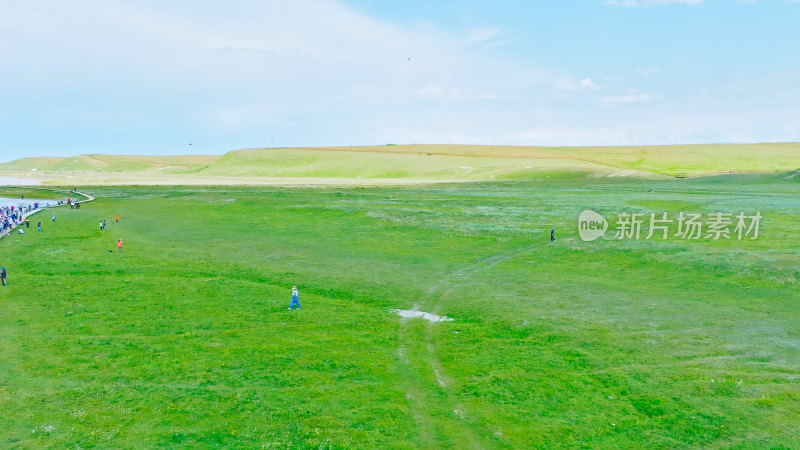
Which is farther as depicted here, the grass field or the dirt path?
the grass field

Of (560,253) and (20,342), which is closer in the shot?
(20,342)

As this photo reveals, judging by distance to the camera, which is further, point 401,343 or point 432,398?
point 401,343

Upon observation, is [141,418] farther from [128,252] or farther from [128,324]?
[128,252]

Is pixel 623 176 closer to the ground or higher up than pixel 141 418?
higher up

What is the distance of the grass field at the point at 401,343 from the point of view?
23.5 meters

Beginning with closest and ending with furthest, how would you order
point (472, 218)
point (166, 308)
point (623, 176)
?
point (166, 308) < point (472, 218) < point (623, 176)

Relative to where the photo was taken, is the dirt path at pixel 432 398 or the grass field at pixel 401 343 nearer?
the dirt path at pixel 432 398

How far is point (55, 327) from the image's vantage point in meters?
35.6

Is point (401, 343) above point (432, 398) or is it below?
above

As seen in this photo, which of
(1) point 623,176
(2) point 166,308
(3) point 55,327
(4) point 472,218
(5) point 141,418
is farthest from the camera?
(1) point 623,176

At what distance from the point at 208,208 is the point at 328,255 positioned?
47.2 meters

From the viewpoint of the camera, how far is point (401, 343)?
32.8 m

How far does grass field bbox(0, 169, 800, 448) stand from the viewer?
77.3ft

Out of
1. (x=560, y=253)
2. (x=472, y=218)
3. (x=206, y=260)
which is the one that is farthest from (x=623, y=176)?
(x=206, y=260)
